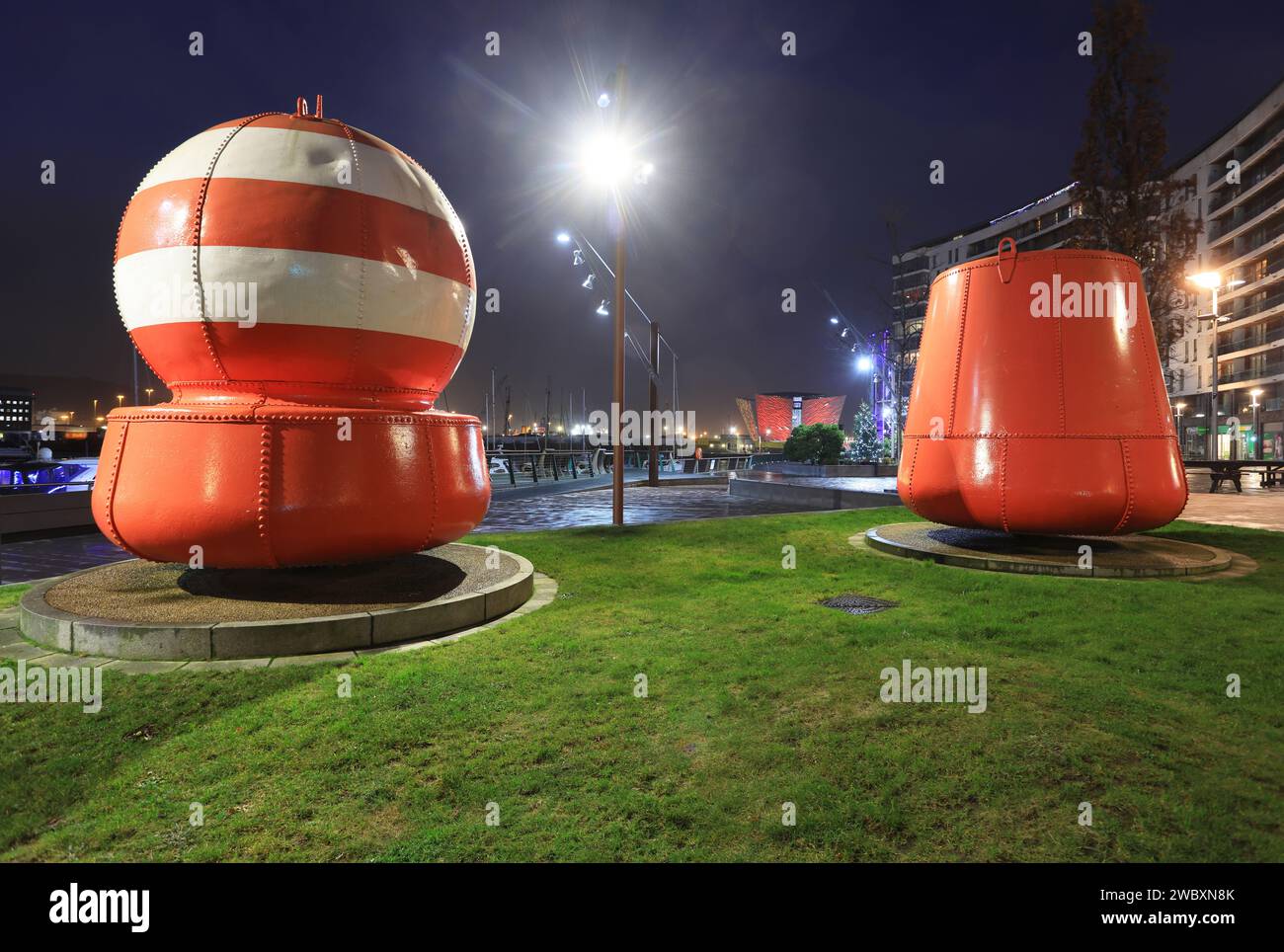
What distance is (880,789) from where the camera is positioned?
2.79 m

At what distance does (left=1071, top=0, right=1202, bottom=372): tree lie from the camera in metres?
21.7

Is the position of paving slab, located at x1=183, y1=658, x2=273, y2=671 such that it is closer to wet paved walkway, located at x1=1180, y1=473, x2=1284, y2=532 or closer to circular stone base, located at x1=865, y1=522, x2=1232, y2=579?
circular stone base, located at x1=865, y1=522, x2=1232, y2=579

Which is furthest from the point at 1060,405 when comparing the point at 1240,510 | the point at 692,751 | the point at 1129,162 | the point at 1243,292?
the point at 1243,292

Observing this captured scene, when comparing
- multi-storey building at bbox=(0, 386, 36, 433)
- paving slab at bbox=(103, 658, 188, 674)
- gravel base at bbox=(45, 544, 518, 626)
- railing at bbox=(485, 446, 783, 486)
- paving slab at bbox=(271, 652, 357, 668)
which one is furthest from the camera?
multi-storey building at bbox=(0, 386, 36, 433)

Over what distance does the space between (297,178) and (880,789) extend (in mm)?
5692

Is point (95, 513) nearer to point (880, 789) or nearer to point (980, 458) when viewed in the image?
point (880, 789)

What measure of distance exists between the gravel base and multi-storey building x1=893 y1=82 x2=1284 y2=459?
179 feet

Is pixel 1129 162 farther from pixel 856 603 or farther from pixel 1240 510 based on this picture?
pixel 856 603

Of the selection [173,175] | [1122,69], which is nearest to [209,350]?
[173,175]

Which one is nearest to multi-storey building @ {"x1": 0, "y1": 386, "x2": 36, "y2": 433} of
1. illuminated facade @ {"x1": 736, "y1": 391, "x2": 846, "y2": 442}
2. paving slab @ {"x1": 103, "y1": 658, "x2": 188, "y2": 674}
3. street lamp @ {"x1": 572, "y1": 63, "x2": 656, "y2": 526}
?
illuminated facade @ {"x1": 736, "y1": 391, "x2": 846, "y2": 442}

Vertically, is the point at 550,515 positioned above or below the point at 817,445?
below

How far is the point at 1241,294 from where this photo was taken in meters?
64.8

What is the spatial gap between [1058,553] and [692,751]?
646 centimetres
